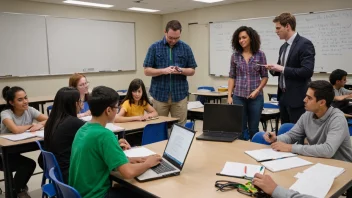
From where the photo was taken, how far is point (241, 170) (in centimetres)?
177

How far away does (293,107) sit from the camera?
282 cm

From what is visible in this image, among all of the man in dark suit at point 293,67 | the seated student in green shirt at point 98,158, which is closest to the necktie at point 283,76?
the man in dark suit at point 293,67

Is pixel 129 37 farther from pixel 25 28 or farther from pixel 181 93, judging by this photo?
pixel 181 93

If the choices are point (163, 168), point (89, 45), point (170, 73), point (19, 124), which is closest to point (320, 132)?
point (163, 168)

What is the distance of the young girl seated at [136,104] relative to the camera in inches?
139

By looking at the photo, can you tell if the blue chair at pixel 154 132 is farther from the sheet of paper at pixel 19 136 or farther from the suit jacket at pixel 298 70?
the suit jacket at pixel 298 70

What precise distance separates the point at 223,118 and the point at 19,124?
7.06 ft

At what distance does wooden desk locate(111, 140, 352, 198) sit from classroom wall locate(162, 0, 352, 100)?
4.80 meters

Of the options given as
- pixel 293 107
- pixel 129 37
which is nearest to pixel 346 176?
pixel 293 107

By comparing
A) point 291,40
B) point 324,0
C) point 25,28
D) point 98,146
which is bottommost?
point 98,146

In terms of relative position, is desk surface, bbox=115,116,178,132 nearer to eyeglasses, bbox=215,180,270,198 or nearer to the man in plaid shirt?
the man in plaid shirt

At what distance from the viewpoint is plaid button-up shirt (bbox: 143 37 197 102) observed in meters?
3.45

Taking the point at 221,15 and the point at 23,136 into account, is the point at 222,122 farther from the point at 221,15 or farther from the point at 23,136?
the point at 221,15

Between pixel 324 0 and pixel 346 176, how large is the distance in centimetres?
526
